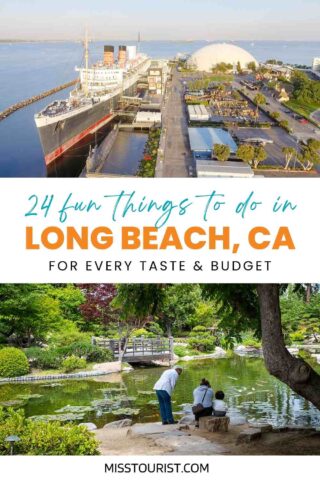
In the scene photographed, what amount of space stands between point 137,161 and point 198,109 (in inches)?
92.2

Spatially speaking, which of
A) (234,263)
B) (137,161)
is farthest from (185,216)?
(137,161)

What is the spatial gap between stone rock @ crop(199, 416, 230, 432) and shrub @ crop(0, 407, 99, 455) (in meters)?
0.67

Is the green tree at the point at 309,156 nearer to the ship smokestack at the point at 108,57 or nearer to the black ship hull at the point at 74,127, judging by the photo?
the black ship hull at the point at 74,127

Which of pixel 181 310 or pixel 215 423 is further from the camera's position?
pixel 181 310

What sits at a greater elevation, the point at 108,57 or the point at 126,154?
the point at 108,57

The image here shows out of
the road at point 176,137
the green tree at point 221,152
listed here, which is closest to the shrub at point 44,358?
the road at point 176,137

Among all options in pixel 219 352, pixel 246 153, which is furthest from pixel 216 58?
pixel 219 352

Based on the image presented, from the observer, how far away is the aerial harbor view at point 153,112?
242 inches

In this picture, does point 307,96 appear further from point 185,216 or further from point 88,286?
point 185,216

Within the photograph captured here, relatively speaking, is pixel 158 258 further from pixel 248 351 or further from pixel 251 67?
pixel 251 67

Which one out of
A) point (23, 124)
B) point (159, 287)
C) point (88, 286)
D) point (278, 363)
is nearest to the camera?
point (278, 363)

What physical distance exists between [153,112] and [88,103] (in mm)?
831

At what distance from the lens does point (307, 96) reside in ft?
24.9

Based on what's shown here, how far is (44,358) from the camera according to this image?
22.0 feet
